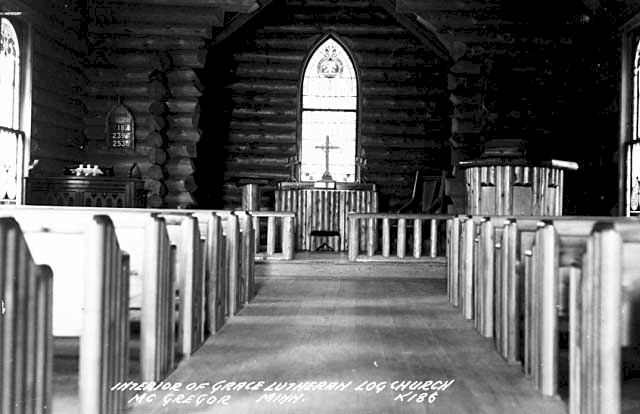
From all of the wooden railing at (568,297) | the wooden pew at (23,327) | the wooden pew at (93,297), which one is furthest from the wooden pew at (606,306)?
the wooden pew at (23,327)

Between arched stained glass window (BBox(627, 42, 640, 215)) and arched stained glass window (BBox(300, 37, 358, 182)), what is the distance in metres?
4.89

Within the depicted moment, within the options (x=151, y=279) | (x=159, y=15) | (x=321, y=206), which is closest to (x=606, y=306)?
(x=151, y=279)

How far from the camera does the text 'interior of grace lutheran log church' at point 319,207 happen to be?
2.29 m

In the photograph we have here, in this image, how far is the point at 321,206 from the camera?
10.1m

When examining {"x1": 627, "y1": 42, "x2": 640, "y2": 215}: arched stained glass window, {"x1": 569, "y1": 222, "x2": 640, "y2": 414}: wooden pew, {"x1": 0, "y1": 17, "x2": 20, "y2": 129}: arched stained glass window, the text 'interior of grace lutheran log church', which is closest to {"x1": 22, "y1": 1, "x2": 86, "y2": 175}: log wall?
the text 'interior of grace lutheran log church'

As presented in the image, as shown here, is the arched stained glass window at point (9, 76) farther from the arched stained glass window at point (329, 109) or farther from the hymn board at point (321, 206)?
the arched stained glass window at point (329, 109)

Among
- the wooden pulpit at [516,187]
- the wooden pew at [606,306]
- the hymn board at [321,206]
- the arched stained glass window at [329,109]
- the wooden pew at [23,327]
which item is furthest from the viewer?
the arched stained glass window at [329,109]

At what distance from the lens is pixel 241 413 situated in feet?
7.92

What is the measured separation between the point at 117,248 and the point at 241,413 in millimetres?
720

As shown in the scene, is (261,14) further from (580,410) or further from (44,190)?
(580,410)

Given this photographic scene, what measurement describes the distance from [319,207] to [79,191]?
3328 mm

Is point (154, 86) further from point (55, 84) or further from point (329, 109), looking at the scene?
point (329, 109)

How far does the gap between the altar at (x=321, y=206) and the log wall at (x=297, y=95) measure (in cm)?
227

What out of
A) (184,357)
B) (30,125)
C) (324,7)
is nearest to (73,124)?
(30,125)
